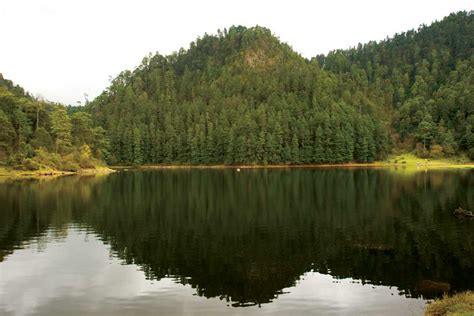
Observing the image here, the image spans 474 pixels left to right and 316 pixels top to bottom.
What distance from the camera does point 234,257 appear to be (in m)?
37.6

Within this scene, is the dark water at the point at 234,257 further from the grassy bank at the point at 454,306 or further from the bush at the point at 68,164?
the bush at the point at 68,164

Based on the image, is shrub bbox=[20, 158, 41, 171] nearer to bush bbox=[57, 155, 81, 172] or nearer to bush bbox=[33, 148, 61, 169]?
bush bbox=[33, 148, 61, 169]

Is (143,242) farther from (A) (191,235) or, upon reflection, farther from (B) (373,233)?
(B) (373,233)

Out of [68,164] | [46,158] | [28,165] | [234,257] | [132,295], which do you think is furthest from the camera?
[68,164]

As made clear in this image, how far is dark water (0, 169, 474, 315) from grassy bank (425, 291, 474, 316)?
1295 mm

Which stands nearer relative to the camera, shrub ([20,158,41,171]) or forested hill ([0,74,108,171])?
shrub ([20,158,41,171])

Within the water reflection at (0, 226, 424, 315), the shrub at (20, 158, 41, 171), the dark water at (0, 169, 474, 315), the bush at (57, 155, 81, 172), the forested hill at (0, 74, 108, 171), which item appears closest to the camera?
the water reflection at (0, 226, 424, 315)

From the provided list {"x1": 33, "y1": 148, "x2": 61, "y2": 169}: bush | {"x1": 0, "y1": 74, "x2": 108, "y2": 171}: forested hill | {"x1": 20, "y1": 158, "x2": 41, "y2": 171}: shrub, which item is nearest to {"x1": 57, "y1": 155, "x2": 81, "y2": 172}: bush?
{"x1": 0, "y1": 74, "x2": 108, "y2": 171}: forested hill

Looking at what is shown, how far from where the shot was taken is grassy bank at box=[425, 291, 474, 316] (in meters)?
22.5

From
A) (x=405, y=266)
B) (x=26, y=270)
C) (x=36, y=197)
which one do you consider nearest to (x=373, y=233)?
(x=405, y=266)

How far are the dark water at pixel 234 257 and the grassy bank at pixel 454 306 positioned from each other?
51.0 inches

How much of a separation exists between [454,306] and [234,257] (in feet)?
60.1

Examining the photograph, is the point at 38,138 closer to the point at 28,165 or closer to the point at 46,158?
the point at 46,158

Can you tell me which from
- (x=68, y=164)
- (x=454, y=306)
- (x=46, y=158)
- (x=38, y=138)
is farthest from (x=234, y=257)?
(x=38, y=138)
